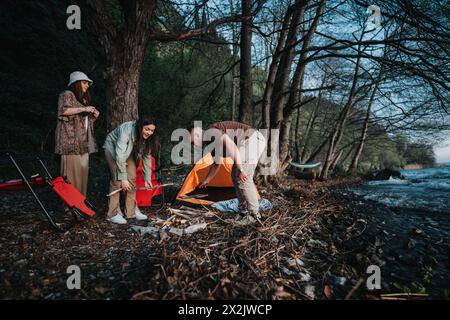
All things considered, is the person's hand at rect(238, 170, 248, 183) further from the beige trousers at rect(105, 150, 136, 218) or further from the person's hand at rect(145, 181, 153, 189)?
the beige trousers at rect(105, 150, 136, 218)

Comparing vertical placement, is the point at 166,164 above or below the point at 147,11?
below

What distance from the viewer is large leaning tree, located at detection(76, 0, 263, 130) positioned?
10.6ft

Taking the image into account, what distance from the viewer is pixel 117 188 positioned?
9.61 ft

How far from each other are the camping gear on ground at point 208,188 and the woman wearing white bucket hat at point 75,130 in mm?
1500

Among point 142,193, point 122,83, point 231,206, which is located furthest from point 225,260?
point 122,83

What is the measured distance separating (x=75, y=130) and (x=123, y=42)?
1.50 m

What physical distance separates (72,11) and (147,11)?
3.92 ft

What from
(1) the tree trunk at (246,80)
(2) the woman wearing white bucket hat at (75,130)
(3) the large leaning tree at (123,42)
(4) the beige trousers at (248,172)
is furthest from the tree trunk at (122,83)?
(1) the tree trunk at (246,80)

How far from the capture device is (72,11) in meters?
3.42

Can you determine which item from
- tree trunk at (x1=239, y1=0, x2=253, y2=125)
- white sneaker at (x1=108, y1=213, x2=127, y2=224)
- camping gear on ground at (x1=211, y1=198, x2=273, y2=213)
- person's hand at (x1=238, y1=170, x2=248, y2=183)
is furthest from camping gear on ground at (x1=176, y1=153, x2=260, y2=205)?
tree trunk at (x1=239, y1=0, x2=253, y2=125)

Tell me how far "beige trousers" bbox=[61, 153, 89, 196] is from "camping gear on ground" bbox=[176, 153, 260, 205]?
141 cm

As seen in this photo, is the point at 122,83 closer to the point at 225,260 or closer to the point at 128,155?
the point at 128,155
